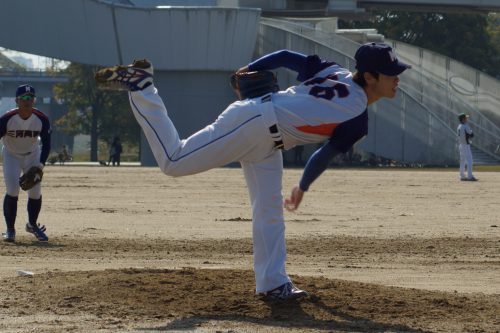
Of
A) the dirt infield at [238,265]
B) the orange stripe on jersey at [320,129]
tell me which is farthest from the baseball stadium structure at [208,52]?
the orange stripe on jersey at [320,129]

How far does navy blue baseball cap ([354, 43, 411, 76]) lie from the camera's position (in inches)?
309

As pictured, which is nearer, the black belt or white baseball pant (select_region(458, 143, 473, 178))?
the black belt

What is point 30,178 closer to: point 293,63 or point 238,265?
point 238,265

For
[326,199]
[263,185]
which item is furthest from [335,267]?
[326,199]

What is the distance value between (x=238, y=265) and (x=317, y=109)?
4.09 meters

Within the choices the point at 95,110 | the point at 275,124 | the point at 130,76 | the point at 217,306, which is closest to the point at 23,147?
the point at 130,76

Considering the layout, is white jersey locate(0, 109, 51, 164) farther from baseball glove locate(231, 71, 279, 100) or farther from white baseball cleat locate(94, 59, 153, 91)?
baseball glove locate(231, 71, 279, 100)

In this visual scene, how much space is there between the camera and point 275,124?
25.2 ft

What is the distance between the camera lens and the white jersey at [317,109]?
769 cm

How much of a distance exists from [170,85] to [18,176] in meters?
34.6

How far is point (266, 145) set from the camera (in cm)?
786

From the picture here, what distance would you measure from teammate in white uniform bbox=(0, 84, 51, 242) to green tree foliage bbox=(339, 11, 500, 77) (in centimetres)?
6015

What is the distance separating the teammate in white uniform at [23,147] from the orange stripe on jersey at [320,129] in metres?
6.42

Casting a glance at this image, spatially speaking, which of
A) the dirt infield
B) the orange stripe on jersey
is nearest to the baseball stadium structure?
the dirt infield
